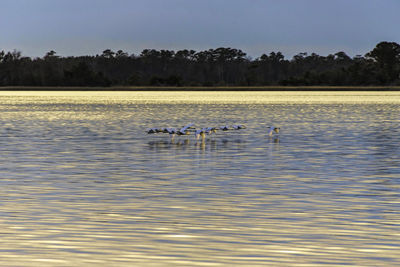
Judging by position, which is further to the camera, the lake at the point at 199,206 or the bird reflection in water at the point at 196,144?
the bird reflection in water at the point at 196,144

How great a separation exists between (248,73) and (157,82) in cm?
2413

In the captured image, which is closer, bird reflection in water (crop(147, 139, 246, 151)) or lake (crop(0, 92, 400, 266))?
lake (crop(0, 92, 400, 266))

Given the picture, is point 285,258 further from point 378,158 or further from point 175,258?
point 378,158

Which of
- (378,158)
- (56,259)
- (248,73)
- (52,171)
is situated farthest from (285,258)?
(248,73)

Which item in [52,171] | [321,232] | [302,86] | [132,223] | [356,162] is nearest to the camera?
[321,232]

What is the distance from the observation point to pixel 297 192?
16141mm

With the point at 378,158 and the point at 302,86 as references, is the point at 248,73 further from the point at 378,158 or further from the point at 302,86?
the point at 378,158

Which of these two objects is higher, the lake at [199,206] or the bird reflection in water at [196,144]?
the lake at [199,206]

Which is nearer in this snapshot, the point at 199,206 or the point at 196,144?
the point at 199,206

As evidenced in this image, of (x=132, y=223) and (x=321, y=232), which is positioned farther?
(x=132, y=223)

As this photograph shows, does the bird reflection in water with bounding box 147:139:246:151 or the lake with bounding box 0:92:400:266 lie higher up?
the lake with bounding box 0:92:400:266

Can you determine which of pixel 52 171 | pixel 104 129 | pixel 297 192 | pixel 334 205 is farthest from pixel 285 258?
pixel 104 129

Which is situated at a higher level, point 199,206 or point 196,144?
point 199,206

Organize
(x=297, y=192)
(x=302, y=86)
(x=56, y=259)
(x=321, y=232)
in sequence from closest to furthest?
(x=56, y=259)
(x=321, y=232)
(x=297, y=192)
(x=302, y=86)
